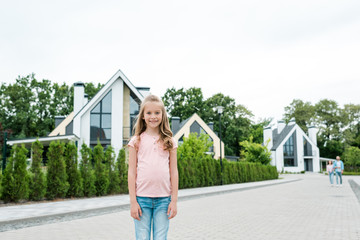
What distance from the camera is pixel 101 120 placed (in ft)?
79.3

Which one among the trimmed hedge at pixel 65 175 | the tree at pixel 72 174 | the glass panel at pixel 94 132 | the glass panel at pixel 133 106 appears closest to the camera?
the trimmed hedge at pixel 65 175

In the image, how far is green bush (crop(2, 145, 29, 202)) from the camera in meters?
9.93

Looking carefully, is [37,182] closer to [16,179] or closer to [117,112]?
[16,179]

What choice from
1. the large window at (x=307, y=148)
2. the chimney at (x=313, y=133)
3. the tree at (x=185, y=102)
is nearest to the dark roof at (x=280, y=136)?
the large window at (x=307, y=148)

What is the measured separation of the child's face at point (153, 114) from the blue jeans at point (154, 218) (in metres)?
0.67

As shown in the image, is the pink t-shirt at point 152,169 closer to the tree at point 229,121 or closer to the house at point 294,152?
the tree at point 229,121

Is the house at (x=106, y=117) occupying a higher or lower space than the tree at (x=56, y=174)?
higher

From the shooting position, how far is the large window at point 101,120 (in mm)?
24078

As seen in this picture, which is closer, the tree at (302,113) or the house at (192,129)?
the house at (192,129)

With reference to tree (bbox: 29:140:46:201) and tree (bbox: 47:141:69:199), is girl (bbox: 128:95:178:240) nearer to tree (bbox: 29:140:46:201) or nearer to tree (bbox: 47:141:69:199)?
tree (bbox: 29:140:46:201)

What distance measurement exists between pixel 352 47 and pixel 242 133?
4044 cm

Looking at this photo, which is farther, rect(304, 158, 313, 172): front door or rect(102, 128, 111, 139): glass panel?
rect(304, 158, 313, 172): front door

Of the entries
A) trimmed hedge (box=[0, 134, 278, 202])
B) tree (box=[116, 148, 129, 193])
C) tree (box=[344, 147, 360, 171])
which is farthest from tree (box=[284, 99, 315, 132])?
tree (box=[116, 148, 129, 193])

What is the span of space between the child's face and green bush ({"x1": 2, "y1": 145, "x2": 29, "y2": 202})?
30.0ft
